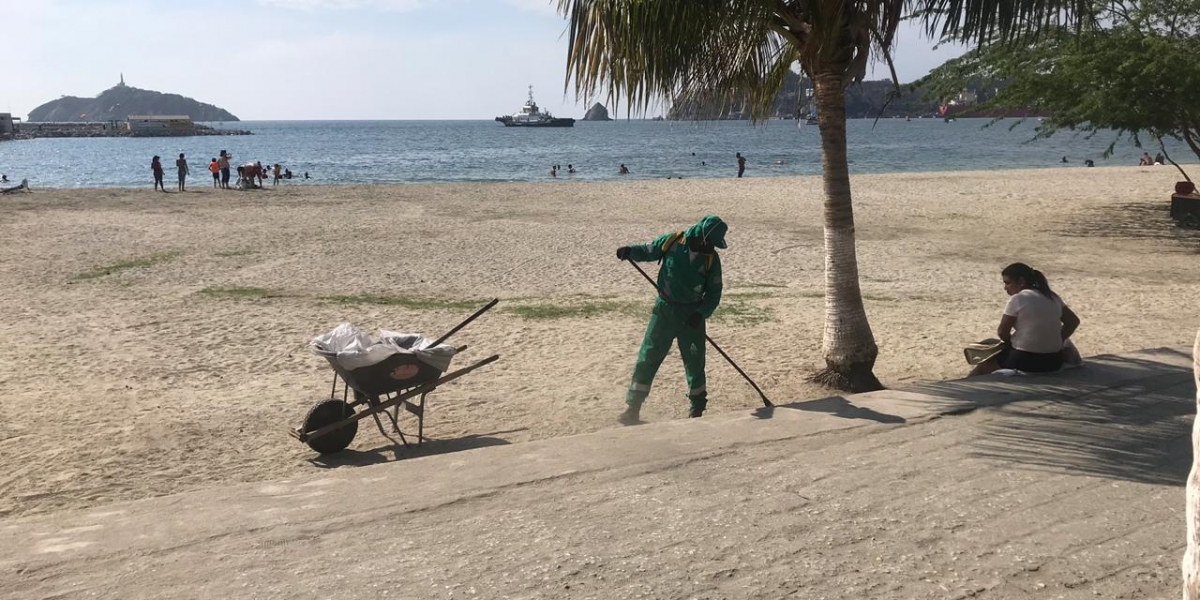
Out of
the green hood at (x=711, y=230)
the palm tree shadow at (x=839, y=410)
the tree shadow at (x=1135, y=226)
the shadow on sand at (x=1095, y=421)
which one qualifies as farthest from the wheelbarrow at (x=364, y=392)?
the tree shadow at (x=1135, y=226)

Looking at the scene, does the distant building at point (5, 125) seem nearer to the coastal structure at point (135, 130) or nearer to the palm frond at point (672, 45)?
the coastal structure at point (135, 130)

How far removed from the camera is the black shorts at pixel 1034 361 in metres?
7.00

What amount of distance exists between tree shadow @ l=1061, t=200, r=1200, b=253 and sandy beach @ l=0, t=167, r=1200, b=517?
111 mm

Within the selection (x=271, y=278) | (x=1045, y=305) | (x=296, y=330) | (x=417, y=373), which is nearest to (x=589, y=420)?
(x=417, y=373)

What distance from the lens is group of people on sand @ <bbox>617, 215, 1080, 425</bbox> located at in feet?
21.8

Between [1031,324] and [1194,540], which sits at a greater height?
[1194,540]

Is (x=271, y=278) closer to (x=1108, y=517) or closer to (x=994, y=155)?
(x=1108, y=517)

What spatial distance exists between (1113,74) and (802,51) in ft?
33.9

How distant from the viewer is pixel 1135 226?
59.0 feet

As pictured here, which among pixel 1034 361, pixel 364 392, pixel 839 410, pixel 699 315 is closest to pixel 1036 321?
pixel 1034 361

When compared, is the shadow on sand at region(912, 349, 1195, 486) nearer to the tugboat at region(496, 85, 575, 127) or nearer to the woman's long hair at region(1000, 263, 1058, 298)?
the woman's long hair at region(1000, 263, 1058, 298)

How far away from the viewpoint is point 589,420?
7.01 metres

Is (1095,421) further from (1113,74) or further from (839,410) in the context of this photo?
(1113,74)

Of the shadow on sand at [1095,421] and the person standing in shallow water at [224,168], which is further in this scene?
the person standing in shallow water at [224,168]
